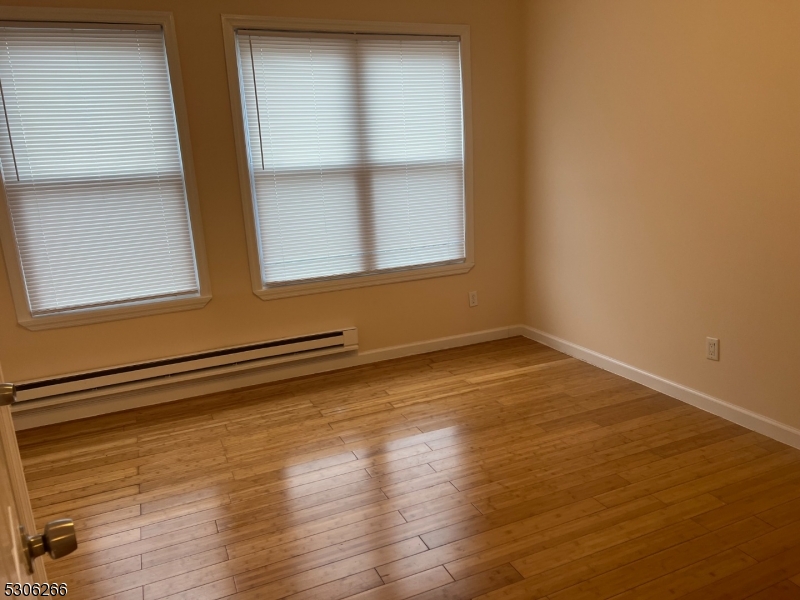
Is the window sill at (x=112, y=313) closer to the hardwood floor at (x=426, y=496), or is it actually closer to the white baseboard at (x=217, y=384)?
the white baseboard at (x=217, y=384)

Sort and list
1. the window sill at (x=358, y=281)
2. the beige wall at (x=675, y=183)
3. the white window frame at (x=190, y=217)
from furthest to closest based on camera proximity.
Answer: the window sill at (x=358, y=281), the white window frame at (x=190, y=217), the beige wall at (x=675, y=183)

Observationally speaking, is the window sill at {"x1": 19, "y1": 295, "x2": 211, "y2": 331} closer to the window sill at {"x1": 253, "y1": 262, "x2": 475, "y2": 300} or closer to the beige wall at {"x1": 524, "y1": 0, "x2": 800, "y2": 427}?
the window sill at {"x1": 253, "y1": 262, "x2": 475, "y2": 300}

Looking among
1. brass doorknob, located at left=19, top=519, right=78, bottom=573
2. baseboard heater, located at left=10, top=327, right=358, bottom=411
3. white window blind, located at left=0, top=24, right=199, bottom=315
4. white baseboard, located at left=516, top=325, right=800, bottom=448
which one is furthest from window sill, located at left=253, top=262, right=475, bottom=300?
brass doorknob, located at left=19, top=519, right=78, bottom=573

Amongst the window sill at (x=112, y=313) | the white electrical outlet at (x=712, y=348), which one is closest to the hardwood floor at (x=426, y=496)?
the white electrical outlet at (x=712, y=348)

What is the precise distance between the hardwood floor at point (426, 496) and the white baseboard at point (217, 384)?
0.37 ft

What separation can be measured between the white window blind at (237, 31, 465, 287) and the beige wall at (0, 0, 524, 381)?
0.16m

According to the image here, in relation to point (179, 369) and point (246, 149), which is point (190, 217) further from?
point (179, 369)

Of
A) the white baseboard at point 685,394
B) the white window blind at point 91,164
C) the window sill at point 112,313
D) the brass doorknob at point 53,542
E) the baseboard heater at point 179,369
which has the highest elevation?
the white window blind at point 91,164

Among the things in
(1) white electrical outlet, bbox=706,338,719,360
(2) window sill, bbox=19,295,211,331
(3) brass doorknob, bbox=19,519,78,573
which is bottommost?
(1) white electrical outlet, bbox=706,338,719,360

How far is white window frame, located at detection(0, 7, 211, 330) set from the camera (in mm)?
3076

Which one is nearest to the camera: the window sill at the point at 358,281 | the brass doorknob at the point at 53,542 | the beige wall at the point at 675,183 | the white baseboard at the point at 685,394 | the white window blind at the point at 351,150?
the brass doorknob at the point at 53,542

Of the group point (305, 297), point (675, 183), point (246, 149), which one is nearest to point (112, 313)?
point (305, 297)

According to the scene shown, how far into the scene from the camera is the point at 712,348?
302 cm

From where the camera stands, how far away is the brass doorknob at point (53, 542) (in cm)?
86
